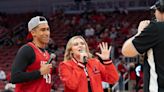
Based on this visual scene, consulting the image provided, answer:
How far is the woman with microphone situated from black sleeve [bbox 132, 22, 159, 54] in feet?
3.91

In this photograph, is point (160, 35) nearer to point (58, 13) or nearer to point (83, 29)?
point (83, 29)

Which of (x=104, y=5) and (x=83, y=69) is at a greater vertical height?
(x=83, y=69)

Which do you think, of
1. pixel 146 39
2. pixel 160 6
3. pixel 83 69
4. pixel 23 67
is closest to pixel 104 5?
pixel 83 69

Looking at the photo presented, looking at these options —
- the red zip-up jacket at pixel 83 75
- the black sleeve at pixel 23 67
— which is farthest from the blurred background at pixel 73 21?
the black sleeve at pixel 23 67

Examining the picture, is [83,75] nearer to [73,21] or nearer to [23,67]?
[23,67]

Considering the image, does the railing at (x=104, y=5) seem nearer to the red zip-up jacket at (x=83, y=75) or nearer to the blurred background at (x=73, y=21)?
the blurred background at (x=73, y=21)

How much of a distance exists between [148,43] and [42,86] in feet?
5.05

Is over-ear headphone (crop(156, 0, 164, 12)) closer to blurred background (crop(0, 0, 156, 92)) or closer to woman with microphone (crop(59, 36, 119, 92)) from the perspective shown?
woman with microphone (crop(59, 36, 119, 92))

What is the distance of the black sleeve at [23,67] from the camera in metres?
4.80

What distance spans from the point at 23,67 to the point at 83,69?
71cm

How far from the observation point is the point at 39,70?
4.87 meters

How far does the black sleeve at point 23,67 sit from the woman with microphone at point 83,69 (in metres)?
0.37

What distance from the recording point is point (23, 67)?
191 inches

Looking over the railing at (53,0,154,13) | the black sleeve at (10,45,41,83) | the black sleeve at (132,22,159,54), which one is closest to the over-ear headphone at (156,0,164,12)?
the black sleeve at (132,22,159,54)
